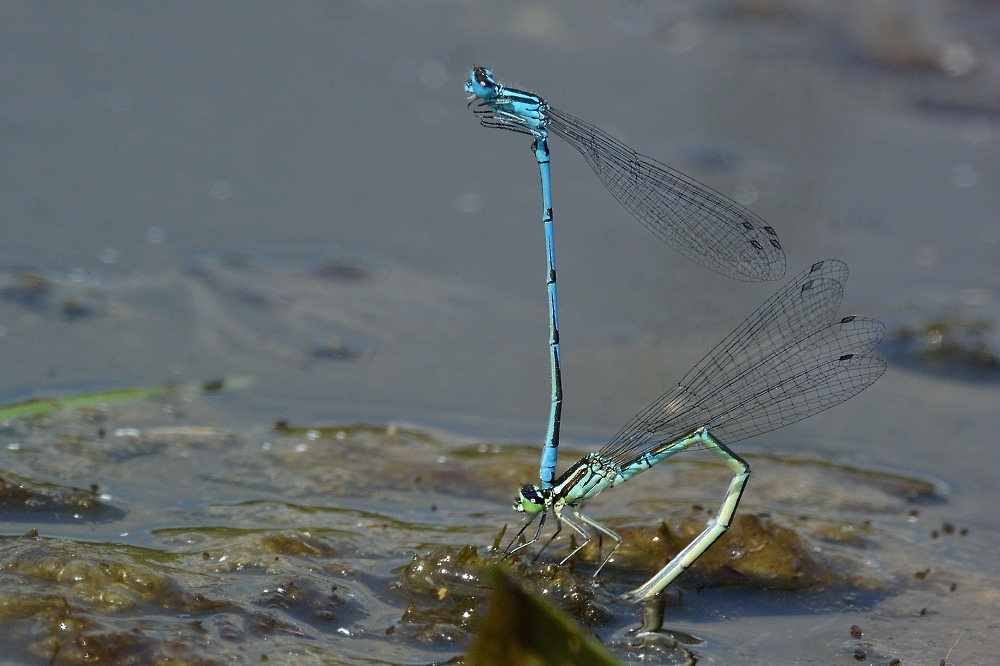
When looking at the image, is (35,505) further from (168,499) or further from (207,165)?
(207,165)

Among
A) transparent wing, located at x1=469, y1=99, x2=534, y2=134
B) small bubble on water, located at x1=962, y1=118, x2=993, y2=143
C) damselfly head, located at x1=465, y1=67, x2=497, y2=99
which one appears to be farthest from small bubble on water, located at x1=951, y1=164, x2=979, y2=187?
damselfly head, located at x1=465, y1=67, x2=497, y2=99

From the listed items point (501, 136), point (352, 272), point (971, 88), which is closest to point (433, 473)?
point (352, 272)

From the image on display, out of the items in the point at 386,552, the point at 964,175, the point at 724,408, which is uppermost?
the point at 964,175

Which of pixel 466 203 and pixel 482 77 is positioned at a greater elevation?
pixel 466 203

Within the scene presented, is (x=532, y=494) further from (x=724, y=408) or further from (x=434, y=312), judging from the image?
(x=434, y=312)

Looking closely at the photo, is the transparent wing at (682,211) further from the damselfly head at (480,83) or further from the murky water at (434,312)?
the murky water at (434,312)

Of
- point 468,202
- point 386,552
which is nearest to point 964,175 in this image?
point 468,202
